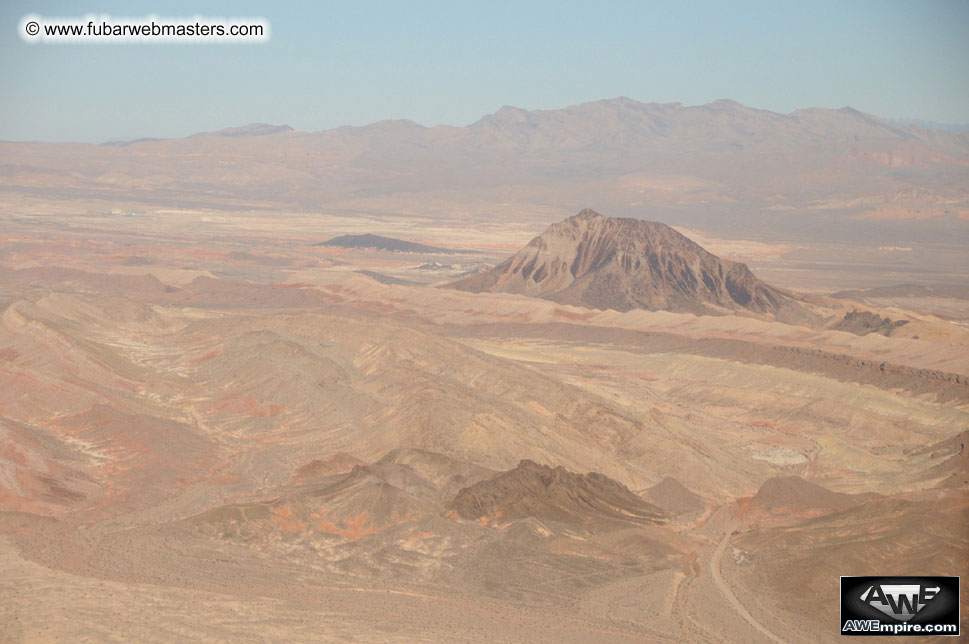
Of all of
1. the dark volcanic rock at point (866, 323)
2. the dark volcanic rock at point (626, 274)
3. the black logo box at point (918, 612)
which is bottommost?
the black logo box at point (918, 612)

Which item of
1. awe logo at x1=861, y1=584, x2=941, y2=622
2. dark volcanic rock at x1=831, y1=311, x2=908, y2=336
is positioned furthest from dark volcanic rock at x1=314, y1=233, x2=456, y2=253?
awe logo at x1=861, y1=584, x2=941, y2=622

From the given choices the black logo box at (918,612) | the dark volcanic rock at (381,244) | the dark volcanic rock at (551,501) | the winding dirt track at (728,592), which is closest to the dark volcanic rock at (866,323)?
the dark volcanic rock at (551,501)

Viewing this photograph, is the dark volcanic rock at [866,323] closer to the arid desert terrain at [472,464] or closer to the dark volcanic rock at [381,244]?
the arid desert terrain at [472,464]

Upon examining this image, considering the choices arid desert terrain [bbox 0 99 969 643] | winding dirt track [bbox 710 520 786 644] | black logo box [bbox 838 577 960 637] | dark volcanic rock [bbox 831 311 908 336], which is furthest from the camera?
dark volcanic rock [bbox 831 311 908 336]

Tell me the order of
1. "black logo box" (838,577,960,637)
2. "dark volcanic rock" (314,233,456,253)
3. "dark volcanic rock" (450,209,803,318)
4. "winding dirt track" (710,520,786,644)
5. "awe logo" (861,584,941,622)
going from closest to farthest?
"black logo box" (838,577,960,637) → "awe logo" (861,584,941,622) → "winding dirt track" (710,520,786,644) → "dark volcanic rock" (450,209,803,318) → "dark volcanic rock" (314,233,456,253)

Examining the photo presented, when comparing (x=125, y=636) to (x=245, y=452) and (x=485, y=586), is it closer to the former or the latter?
(x=485, y=586)

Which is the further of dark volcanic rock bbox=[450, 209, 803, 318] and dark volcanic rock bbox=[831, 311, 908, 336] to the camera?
dark volcanic rock bbox=[450, 209, 803, 318]

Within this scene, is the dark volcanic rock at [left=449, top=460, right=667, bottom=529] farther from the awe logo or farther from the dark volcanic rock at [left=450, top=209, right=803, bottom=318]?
the dark volcanic rock at [left=450, top=209, right=803, bottom=318]

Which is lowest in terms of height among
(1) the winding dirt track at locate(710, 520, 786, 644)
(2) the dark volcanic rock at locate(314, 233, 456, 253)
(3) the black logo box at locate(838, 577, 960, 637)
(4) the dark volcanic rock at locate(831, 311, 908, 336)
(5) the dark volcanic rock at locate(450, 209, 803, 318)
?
(1) the winding dirt track at locate(710, 520, 786, 644)
